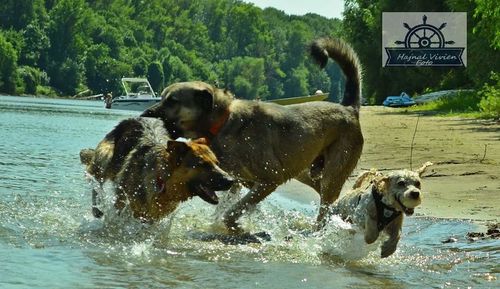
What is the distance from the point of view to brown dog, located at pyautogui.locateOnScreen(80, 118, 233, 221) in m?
7.82

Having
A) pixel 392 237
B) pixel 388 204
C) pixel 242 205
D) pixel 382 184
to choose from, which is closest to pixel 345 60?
pixel 242 205

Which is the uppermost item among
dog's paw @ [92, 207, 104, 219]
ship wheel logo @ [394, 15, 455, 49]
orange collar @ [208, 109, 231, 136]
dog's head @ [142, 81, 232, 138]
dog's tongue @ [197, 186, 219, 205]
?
ship wheel logo @ [394, 15, 455, 49]

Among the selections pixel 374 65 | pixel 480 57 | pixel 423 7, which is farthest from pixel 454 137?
pixel 374 65

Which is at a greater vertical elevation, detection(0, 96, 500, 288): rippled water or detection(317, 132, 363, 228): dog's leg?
detection(317, 132, 363, 228): dog's leg

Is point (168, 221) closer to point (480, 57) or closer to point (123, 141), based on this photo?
point (123, 141)

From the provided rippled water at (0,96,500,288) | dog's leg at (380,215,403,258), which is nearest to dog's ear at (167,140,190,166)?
rippled water at (0,96,500,288)

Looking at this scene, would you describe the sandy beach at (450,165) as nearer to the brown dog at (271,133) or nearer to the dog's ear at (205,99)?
the brown dog at (271,133)

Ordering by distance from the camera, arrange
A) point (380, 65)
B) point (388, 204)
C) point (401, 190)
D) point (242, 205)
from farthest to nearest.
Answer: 1. point (380, 65)
2. point (242, 205)
3. point (388, 204)
4. point (401, 190)

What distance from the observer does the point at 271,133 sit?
30.8 ft

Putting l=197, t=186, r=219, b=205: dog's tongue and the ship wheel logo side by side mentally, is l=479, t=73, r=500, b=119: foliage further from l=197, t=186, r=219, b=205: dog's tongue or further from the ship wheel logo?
l=197, t=186, r=219, b=205: dog's tongue

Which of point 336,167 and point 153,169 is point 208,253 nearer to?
point 153,169

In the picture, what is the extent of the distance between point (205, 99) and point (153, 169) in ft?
3.89

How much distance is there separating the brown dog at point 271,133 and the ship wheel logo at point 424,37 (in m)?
39.2

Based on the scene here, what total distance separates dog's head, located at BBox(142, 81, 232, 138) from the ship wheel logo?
133 ft
